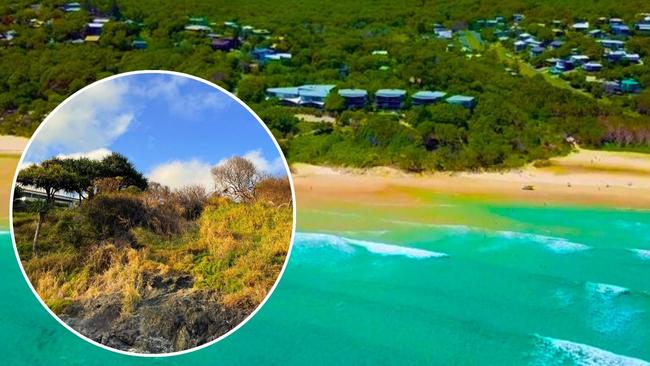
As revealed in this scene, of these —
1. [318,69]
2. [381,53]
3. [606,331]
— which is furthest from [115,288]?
[381,53]

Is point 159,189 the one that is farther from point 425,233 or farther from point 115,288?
point 425,233

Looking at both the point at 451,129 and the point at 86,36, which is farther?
the point at 86,36

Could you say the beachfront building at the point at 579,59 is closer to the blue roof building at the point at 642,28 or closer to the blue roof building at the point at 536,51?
the blue roof building at the point at 536,51

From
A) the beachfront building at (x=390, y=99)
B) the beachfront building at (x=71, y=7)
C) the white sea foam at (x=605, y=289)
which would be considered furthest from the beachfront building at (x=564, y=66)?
the beachfront building at (x=71, y=7)

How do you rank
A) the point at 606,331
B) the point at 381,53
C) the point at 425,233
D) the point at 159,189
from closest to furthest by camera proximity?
1. the point at 159,189
2. the point at 606,331
3. the point at 425,233
4. the point at 381,53

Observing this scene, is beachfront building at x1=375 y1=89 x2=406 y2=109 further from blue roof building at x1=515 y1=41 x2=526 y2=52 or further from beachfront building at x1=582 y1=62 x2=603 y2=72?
blue roof building at x1=515 y1=41 x2=526 y2=52

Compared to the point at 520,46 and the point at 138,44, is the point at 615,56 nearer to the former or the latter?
the point at 520,46

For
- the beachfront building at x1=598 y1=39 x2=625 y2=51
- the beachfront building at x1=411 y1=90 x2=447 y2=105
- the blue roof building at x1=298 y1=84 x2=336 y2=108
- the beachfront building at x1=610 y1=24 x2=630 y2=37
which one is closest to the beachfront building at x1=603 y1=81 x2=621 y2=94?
the beachfront building at x1=598 y1=39 x2=625 y2=51
